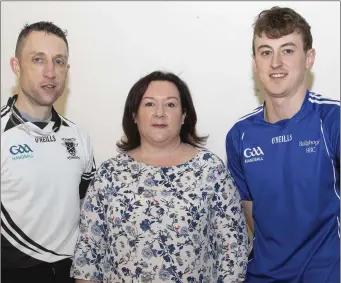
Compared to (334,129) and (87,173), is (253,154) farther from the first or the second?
(87,173)

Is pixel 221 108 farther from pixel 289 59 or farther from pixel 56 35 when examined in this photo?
pixel 56 35

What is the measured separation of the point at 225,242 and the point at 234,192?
0.73ft

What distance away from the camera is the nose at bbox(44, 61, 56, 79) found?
2.13m

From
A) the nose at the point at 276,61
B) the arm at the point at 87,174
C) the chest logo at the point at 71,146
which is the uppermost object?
the nose at the point at 276,61

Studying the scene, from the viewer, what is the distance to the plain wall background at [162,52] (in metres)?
2.74

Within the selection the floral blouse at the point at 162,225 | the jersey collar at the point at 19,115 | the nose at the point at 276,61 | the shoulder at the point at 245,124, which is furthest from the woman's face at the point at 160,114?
the nose at the point at 276,61

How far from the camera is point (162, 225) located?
1984 millimetres

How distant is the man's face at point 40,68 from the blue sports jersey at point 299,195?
0.95 m

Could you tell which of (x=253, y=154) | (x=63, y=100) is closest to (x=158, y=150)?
(x=253, y=154)

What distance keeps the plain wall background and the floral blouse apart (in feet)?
2.42

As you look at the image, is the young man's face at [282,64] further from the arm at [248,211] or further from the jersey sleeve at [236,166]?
the arm at [248,211]


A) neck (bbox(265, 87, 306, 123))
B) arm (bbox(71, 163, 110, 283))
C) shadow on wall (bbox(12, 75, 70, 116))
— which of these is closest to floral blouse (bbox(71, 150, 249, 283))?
arm (bbox(71, 163, 110, 283))

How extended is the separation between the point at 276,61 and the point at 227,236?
2.56ft

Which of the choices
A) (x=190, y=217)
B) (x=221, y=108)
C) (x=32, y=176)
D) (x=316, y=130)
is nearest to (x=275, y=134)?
(x=316, y=130)
